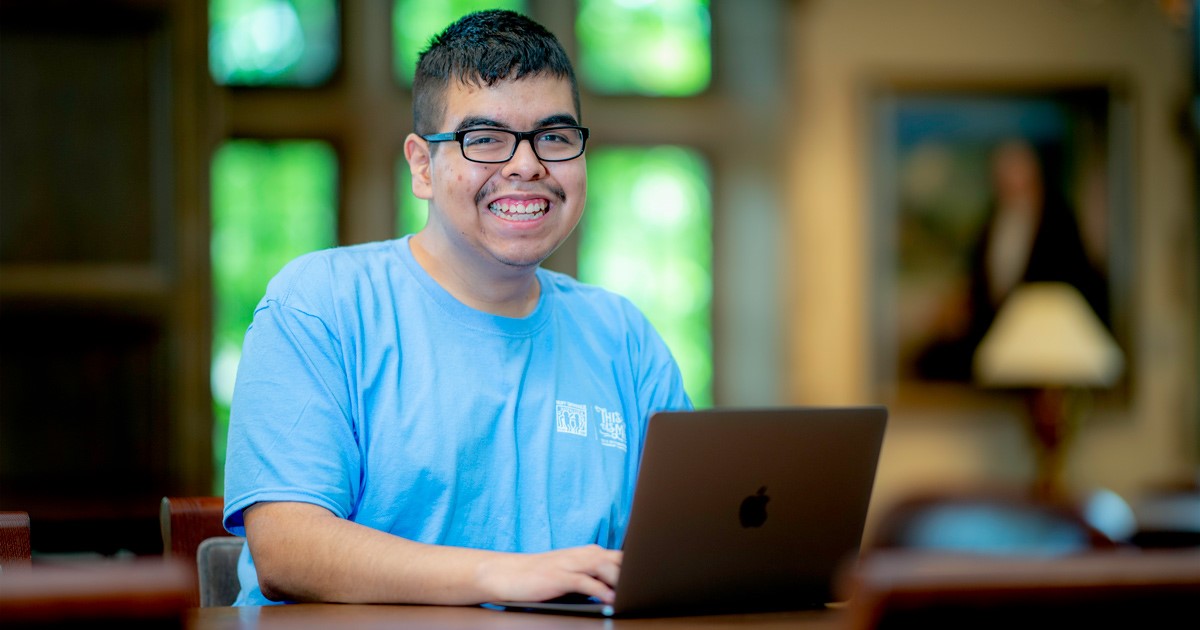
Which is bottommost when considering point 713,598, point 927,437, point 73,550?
point 927,437

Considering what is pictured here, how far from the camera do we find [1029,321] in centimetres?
522

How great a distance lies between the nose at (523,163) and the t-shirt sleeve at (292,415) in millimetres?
284

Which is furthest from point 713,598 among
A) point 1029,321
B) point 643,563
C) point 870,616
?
point 1029,321

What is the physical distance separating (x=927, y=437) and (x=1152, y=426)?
98 centimetres

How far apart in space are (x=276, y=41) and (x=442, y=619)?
4.47 meters

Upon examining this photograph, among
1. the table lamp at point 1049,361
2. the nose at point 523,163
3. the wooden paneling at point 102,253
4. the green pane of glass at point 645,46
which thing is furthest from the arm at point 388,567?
the green pane of glass at point 645,46

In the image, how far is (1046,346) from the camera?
5.16m

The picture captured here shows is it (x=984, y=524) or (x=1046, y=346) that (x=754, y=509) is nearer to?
(x=984, y=524)

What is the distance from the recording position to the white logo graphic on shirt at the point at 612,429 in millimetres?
1777

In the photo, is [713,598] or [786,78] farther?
[786,78]

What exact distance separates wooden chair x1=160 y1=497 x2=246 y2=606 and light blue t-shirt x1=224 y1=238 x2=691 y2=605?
→ 14 centimetres

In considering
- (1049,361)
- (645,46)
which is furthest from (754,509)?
(645,46)

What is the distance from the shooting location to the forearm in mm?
1406

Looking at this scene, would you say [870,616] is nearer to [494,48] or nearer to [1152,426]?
[494,48]
